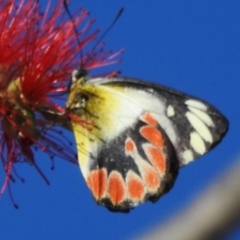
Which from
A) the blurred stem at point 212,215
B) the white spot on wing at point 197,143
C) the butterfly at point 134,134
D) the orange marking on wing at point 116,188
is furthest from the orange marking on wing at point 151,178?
the blurred stem at point 212,215

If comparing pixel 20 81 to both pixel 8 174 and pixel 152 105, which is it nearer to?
pixel 8 174

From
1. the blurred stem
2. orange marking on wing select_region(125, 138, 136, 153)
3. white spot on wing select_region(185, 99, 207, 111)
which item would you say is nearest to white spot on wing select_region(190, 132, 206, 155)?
white spot on wing select_region(185, 99, 207, 111)

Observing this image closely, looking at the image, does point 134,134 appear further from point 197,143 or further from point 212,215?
point 212,215

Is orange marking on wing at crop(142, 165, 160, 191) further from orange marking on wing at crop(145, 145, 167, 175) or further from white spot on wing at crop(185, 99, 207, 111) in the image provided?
white spot on wing at crop(185, 99, 207, 111)

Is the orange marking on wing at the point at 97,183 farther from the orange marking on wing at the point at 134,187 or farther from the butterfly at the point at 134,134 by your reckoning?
the orange marking on wing at the point at 134,187

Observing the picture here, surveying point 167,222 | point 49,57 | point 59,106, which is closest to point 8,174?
point 59,106

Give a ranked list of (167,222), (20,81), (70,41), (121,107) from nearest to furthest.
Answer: (167,222) → (20,81) → (70,41) → (121,107)

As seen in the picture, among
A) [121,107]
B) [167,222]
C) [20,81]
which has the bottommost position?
[167,222]

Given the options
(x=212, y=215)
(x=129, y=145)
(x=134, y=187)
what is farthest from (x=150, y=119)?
(x=212, y=215)
